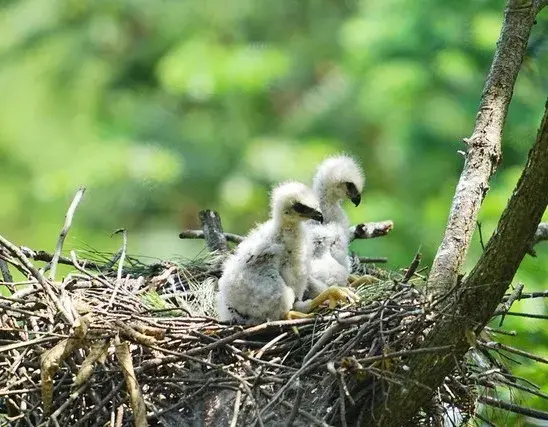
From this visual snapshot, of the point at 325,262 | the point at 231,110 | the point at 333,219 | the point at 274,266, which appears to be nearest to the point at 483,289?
the point at 274,266

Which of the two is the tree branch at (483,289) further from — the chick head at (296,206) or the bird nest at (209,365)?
the chick head at (296,206)

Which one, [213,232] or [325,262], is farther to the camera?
[213,232]

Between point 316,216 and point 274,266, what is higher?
point 316,216

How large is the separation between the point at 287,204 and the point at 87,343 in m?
1.07

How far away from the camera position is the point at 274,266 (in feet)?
16.1

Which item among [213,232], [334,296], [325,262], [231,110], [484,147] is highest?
[231,110]

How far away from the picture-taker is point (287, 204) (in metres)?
5.03

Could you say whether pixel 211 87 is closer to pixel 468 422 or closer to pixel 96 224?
pixel 96 224

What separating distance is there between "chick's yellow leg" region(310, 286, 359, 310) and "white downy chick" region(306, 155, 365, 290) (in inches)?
9.9

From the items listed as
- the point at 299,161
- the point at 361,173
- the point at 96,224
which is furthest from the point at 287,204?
the point at 96,224

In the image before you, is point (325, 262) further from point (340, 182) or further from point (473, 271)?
point (473, 271)

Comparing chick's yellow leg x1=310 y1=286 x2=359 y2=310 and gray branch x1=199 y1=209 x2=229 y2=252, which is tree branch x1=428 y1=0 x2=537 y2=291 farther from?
gray branch x1=199 y1=209 x2=229 y2=252

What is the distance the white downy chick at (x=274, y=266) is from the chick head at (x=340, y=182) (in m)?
0.62

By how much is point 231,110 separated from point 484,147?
750 cm
